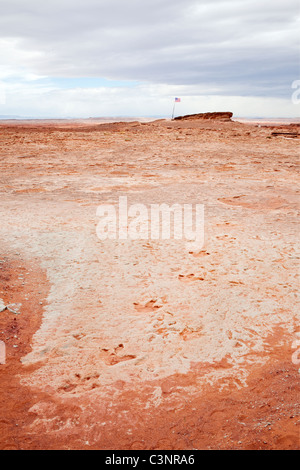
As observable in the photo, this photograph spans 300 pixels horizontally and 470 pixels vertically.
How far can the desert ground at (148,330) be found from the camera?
256cm

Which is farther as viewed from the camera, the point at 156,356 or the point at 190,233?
the point at 190,233

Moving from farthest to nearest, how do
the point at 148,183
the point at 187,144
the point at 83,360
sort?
the point at 187,144 < the point at 148,183 < the point at 83,360

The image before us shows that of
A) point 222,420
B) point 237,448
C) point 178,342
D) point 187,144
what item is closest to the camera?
point 237,448

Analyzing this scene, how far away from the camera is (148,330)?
11.9 ft

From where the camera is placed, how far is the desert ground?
256 centimetres

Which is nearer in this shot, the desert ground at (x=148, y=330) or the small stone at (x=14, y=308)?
the desert ground at (x=148, y=330)

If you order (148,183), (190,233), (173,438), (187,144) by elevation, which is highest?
(187,144)

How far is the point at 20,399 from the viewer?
2797 mm

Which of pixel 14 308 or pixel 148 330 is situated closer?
pixel 148 330

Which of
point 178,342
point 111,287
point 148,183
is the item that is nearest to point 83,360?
point 178,342

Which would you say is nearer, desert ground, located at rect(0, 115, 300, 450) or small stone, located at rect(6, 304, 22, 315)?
desert ground, located at rect(0, 115, 300, 450)

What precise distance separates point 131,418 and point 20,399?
88 centimetres

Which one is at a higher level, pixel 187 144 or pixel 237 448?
pixel 187 144

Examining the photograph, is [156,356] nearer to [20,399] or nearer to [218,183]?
[20,399]
